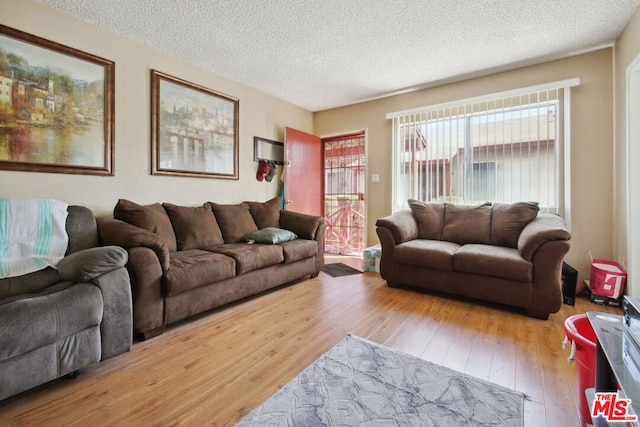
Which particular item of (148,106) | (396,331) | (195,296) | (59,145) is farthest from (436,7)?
(59,145)

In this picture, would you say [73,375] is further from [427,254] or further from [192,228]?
[427,254]

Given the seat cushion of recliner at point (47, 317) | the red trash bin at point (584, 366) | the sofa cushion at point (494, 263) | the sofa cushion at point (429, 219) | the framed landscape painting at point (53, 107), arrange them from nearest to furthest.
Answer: the red trash bin at point (584, 366)
the seat cushion of recliner at point (47, 317)
the framed landscape painting at point (53, 107)
the sofa cushion at point (494, 263)
the sofa cushion at point (429, 219)

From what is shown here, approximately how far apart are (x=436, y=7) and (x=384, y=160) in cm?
223

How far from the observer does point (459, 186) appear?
3604 mm

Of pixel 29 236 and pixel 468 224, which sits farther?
pixel 468 224

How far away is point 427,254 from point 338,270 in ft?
4.42

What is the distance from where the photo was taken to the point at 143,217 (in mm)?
2402

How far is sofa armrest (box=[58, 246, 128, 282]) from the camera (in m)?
1.58

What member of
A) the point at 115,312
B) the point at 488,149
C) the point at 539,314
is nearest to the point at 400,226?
the point at 539,314

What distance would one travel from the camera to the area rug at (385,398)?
125cm

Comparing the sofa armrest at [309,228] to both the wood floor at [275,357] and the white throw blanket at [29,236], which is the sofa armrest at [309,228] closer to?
the wood floor at [275,357]

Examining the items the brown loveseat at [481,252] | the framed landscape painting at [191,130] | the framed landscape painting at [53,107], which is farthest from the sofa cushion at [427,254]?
the framed landscape painting at [53,107]

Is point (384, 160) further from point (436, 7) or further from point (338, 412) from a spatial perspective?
point (338, 412)

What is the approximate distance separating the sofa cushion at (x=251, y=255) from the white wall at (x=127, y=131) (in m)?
0.89
